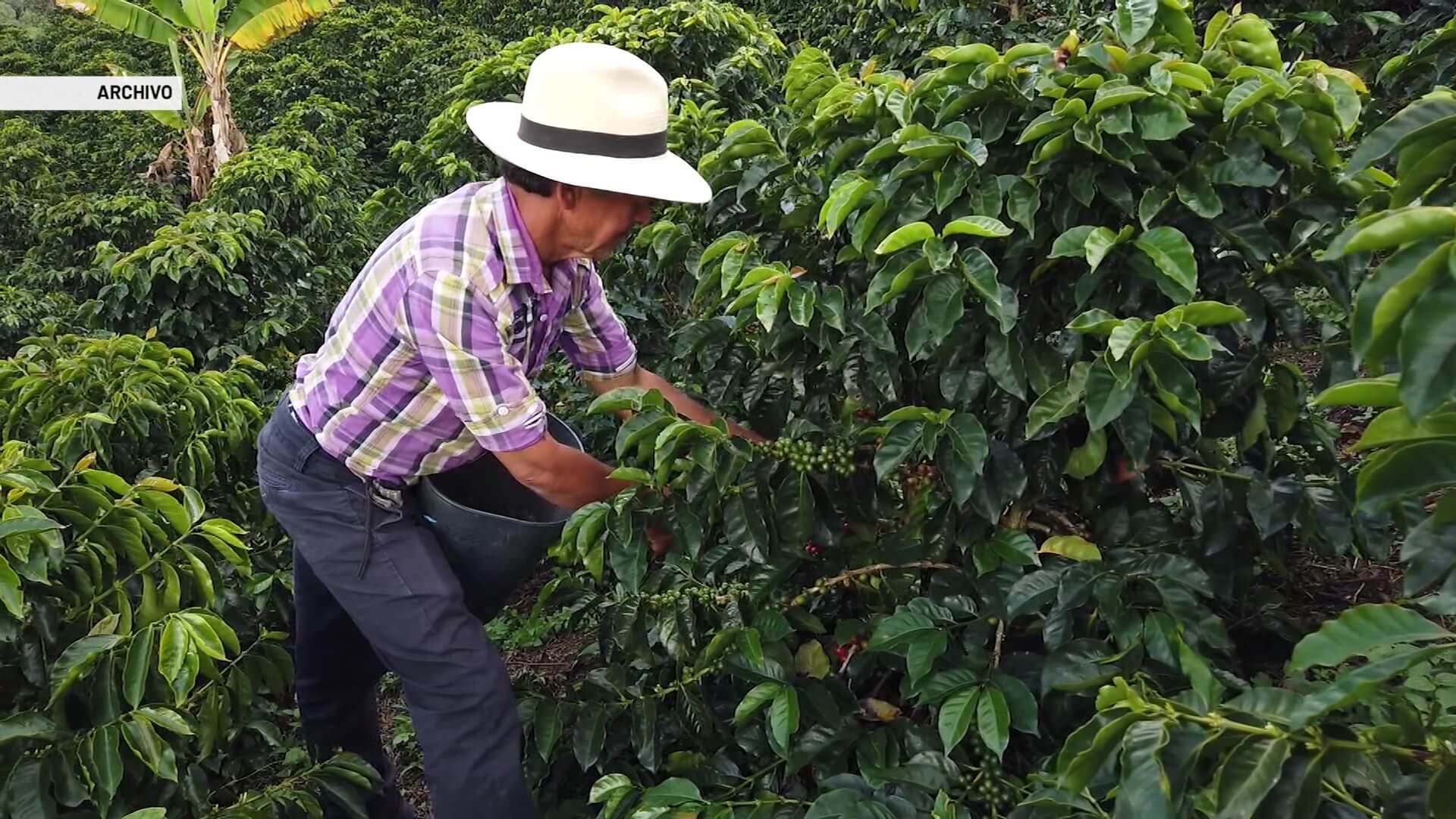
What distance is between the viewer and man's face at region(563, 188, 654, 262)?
5.63ft

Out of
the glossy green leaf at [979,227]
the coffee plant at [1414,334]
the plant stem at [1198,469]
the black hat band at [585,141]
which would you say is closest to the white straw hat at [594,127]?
the black hat band at [585,141]

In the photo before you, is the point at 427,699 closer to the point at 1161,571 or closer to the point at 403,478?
the point at 403,478

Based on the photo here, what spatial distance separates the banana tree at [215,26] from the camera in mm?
8453

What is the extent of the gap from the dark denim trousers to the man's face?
64cm

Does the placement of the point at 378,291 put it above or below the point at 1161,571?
above

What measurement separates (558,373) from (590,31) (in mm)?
1490

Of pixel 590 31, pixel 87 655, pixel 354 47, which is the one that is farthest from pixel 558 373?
pixel 354 47

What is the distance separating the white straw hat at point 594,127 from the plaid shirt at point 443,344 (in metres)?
0.13

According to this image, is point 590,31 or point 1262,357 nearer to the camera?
point 1262,357

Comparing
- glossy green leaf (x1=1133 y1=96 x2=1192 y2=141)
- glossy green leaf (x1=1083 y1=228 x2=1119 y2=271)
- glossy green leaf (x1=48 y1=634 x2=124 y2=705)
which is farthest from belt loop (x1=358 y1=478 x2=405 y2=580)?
glossy green leaf (x1=1133 y1=96 x2=1192 y2=141)

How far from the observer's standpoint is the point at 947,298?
1.49m

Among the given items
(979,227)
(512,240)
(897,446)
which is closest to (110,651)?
(512,240)

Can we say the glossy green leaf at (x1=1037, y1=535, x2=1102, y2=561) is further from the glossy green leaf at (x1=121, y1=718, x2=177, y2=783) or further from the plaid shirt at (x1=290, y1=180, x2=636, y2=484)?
the glossy green leaf at (x1=121, y1=718, x2=177, y2=783)

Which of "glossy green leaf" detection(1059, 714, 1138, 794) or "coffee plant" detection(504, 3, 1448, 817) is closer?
"glossy green leaf" detection(1059, 714, 1138, 794)
